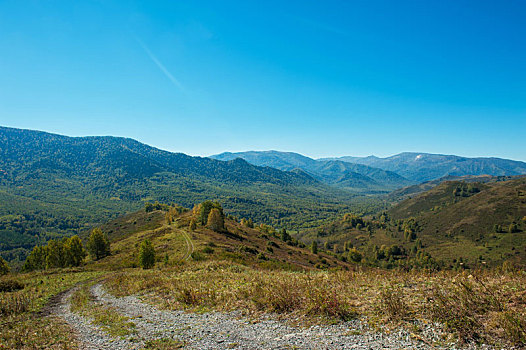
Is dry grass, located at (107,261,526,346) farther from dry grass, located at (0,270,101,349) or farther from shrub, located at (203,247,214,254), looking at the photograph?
shrub, located at (203,247,214,254)

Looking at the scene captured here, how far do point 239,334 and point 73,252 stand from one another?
77764mm

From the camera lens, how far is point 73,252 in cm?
6606

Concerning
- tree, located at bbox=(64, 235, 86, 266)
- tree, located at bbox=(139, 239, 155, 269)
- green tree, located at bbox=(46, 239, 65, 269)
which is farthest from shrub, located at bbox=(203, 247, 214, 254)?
green tree, located at bbox=(46, 239, 65, 269)

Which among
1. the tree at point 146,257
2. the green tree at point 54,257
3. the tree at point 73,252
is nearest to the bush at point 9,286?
the tree at point 146,257

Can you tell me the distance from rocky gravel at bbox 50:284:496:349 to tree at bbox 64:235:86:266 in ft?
221

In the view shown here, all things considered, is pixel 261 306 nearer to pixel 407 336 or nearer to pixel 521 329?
pixel 407 336

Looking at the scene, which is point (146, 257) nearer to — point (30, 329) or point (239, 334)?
point (30, 329)

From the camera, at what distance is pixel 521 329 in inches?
237

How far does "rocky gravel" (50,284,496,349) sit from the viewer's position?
727 centimetres

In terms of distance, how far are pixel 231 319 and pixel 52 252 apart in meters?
79.8

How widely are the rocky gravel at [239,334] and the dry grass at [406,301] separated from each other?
2.19ft

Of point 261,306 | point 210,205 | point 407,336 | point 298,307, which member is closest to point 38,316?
point 261,306

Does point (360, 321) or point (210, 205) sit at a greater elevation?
point (360, 321)

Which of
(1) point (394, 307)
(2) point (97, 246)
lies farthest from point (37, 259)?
(1) point (394, 307)
